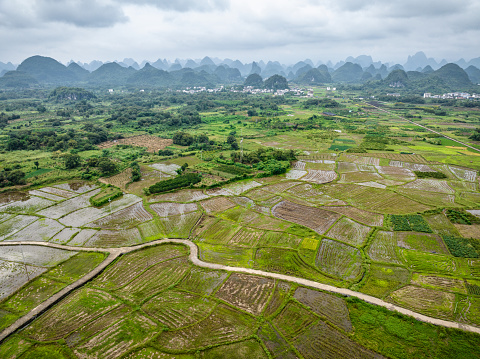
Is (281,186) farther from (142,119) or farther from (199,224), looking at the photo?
(142,119)

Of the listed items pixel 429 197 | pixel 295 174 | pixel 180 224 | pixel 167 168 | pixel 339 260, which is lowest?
pixel 339 260

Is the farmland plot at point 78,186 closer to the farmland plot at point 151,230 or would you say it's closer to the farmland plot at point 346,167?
the farmland plot at point 151,230

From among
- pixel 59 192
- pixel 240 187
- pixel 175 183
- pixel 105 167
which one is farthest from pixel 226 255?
pixel 105 167

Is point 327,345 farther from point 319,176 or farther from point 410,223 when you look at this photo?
point 319,176

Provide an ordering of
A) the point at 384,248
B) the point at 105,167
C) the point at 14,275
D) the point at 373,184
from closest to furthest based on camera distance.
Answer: the point at 14,275
the point at 384,248
the point at 373,184
the point at 105,167

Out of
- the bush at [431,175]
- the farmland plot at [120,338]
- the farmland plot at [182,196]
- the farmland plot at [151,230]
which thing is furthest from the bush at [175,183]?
the bush at [431,175]

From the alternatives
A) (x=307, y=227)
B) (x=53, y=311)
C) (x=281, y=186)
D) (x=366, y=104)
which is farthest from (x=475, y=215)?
(x=366, y=104)

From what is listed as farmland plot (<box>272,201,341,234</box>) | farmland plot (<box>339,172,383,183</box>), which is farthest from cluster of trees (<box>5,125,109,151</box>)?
farmland plot (<box>339,172,383,183</box>)

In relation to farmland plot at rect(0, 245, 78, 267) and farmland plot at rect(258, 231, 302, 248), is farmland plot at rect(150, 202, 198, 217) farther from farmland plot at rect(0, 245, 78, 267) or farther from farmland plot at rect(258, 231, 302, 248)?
farmland plot at rect(258, 231, 302, 248)
